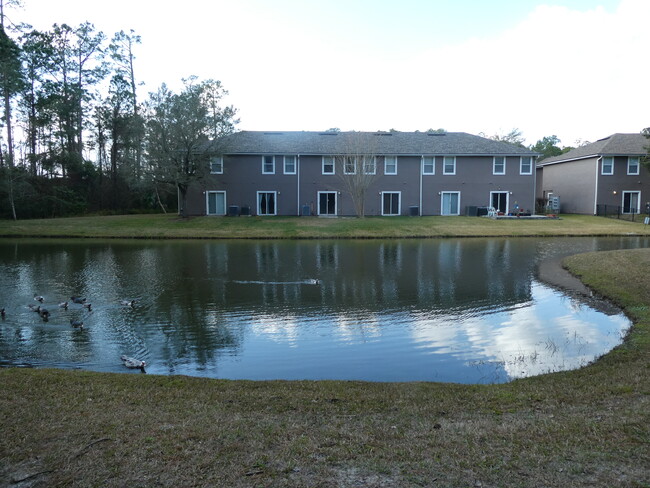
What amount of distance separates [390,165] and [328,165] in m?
5.24

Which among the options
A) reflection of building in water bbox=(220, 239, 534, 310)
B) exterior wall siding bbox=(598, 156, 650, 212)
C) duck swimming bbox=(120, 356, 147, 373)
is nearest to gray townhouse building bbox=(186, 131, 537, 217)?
exterior wall siding bbox=(598, 156, 650, 212)

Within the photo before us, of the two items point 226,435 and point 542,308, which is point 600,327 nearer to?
point 542,308

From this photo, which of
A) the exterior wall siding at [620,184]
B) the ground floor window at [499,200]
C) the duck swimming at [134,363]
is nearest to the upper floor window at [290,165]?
the ground floor window at [499,200]

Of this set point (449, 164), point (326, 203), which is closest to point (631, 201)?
point (449, 164)

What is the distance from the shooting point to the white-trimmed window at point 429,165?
43.2m

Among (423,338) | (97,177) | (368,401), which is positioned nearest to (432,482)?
(368,401)

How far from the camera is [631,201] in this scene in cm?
4397

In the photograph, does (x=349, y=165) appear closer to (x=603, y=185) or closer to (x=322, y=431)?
(x=603, y=185)

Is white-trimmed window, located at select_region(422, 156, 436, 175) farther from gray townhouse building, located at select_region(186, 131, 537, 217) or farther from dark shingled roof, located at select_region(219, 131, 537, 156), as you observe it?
dark shingled roof, located at select_region(219, 131, 537, 156)

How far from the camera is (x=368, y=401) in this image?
6199mm

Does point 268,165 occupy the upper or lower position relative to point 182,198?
upper

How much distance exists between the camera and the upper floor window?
42875 mm

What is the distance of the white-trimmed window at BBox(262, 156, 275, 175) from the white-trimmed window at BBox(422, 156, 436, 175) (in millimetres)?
12689

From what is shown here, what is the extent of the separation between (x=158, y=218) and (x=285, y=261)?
73.3ft
